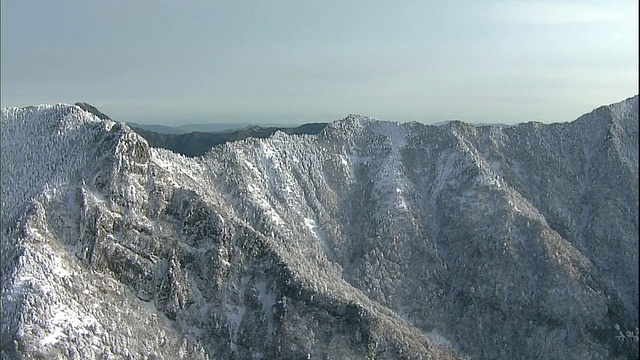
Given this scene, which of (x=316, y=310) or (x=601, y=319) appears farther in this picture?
(x=601, y=319)

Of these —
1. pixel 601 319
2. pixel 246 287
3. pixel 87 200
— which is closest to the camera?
Answer: pixel 87 200

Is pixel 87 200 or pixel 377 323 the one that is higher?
pixel 87 200

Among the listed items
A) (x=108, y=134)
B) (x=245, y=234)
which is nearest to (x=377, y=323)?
(x=245, y=234)

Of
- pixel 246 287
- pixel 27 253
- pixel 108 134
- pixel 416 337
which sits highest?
pixel 108 134

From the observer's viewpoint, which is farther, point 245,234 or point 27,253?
point 245,234

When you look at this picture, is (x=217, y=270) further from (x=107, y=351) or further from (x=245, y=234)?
(x=107, y=351)

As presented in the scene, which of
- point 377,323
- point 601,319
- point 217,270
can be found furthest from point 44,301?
point 601,319

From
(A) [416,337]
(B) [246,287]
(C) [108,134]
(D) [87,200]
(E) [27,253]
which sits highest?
(C) [108,134]

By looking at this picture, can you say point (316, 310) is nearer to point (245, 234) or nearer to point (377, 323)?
point (377, 323)

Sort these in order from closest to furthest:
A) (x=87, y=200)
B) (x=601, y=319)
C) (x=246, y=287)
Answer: (x=87, y=200) → (x=246, y=287) → (x=601, y=319)
